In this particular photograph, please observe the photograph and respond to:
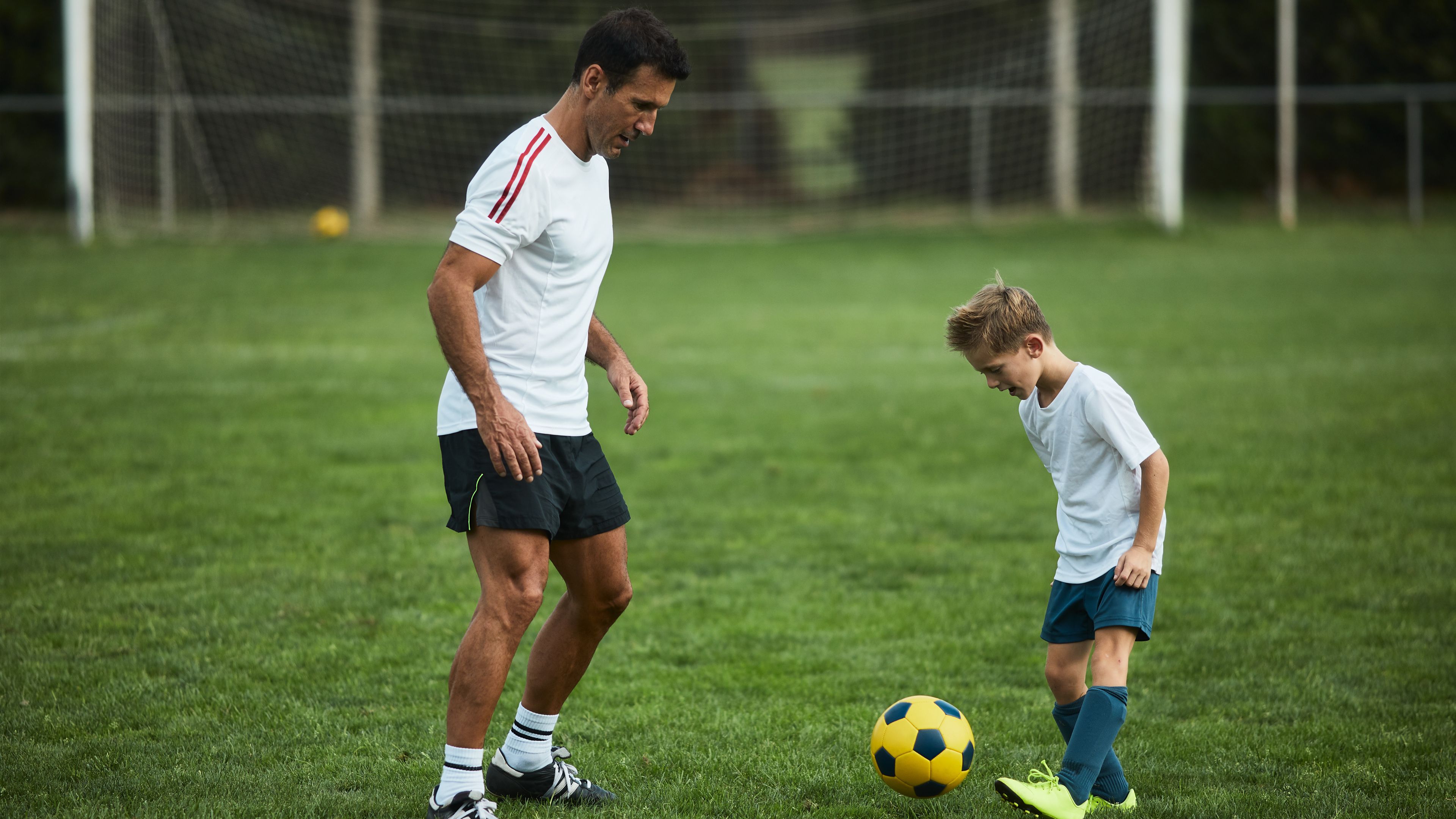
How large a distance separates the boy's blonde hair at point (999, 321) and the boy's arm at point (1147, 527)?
1.57 feet

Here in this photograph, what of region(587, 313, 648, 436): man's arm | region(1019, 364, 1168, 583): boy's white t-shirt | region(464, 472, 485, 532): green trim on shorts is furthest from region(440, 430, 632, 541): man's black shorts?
region(1019, 364, 1168, 583): boy's white t-shirt

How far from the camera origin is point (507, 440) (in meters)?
3.33

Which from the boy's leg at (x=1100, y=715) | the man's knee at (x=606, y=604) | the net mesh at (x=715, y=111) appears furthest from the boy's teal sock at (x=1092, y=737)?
the net mesh at (x=715, y=111)

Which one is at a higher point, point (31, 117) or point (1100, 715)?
point (31, 117)

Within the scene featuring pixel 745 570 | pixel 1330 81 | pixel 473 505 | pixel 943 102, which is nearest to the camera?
pixel 473 505

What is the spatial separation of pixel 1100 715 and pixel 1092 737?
0.22ft

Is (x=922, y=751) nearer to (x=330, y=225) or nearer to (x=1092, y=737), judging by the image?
(x=1092, y=737)

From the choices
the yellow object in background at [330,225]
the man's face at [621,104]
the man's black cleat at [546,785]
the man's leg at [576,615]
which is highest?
the yellow object in background at [330,225]

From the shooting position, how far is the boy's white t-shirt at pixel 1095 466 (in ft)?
11.7

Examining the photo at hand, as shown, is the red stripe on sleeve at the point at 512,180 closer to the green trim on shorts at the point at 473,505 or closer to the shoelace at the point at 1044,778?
the green trim on shorts at the point at 473,505

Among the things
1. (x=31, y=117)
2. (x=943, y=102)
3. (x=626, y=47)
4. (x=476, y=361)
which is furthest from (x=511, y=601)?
(x=31, y=117)

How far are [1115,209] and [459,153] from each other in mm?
12922

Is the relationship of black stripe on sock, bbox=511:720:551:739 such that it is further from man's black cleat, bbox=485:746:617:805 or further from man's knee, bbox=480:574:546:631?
man's knee, bbox=480:574:546:631

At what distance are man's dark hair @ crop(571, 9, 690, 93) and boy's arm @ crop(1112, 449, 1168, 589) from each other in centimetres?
168
